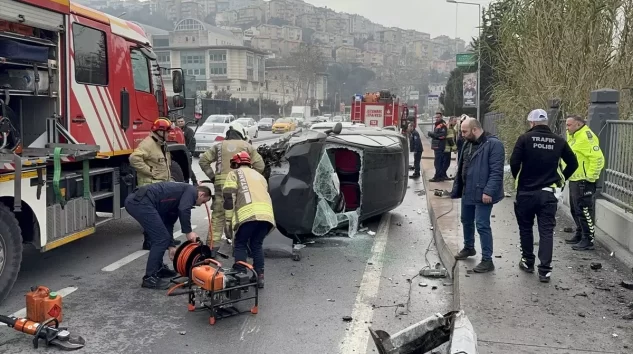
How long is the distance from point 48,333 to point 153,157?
9.22 feet

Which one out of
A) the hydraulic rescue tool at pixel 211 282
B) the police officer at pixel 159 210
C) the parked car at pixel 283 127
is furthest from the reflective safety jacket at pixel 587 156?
the parked car at pixel 283 127

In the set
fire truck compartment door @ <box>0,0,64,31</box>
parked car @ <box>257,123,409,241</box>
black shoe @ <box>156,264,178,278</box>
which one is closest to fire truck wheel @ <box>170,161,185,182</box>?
parked car @ <box>257,123,409,241</box>

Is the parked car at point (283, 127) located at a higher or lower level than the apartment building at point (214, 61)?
lower

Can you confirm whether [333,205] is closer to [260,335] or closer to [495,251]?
[495,251]

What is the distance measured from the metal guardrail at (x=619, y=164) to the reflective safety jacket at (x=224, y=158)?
173 inches

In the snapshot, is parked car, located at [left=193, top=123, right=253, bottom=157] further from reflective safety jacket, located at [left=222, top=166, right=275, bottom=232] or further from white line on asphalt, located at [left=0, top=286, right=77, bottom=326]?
reflective safety jacket, located at [left=222, top=166, right=275, bottom=232]

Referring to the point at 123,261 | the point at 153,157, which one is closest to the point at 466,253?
the point at 153,157

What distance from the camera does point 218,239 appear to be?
7094mm

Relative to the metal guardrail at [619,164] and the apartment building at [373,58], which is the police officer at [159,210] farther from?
the apartment building at [373,58]

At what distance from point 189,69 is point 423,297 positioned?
108101mm

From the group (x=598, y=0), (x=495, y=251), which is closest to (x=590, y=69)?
(x=598, y=0)

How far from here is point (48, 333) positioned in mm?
4520

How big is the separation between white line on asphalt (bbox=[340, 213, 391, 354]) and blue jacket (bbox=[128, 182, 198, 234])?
1879 millimetres

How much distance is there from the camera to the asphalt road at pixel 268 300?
473cm
